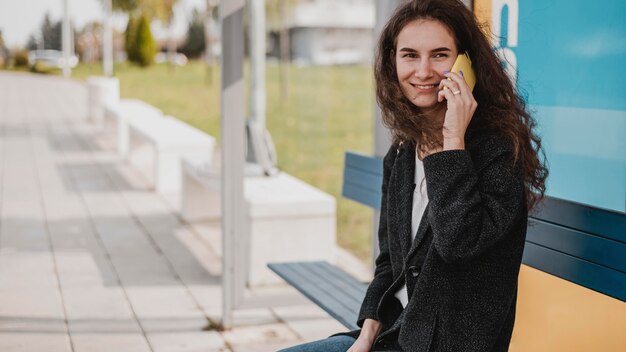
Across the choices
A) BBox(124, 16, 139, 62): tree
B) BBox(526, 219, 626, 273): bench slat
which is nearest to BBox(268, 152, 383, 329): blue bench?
BBox(526, 219, 626, 273): bench slat

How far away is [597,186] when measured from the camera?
297 centimetres

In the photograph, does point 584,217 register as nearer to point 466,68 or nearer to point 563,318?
point 563,318

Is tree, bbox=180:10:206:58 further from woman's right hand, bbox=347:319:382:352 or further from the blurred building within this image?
woman's right hand, bbox=347:319:382:352

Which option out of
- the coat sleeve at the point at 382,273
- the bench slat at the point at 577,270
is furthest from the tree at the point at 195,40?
the coat sleeve at the point at 382,273

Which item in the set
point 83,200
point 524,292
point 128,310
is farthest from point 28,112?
point 524,292

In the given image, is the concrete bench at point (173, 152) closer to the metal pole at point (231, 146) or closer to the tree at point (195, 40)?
the metal pole at point (231, 146)

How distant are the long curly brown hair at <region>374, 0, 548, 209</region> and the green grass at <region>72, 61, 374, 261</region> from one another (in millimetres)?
2783

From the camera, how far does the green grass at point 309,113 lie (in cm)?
1043

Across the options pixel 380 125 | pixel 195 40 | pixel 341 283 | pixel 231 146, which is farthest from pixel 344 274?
pixel 195 40

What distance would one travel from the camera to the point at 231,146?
500cm

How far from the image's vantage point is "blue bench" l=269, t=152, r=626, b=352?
2729 mm

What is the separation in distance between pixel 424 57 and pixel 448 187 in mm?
404

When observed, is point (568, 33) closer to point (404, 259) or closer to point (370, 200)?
point (404, 259)

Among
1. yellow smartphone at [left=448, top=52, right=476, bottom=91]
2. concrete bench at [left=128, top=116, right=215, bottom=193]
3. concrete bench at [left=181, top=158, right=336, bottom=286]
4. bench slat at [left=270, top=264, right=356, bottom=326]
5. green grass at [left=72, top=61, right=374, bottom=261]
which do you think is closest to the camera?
yellow smartphone at [left=448, top=52, right=476, bottom=91]
